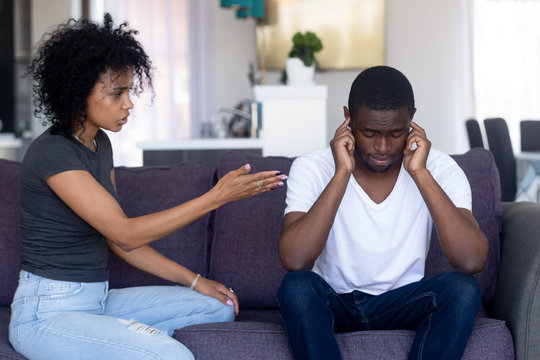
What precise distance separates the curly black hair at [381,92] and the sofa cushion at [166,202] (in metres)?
0.67

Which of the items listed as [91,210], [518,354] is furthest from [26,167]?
[518,354]

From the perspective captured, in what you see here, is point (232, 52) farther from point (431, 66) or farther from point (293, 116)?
point (293, 116)

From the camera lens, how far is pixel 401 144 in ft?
5.88

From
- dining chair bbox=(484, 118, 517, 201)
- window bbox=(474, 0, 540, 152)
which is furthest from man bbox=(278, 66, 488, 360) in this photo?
window bbox=(474, 0, 540, 152)

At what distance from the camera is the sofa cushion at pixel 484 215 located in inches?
79.4

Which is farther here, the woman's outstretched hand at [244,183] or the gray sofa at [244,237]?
the gray sofa at [244,237]

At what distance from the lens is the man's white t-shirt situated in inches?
70.0

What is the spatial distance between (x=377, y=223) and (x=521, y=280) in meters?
0.41

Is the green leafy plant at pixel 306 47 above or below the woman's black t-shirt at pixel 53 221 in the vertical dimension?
above

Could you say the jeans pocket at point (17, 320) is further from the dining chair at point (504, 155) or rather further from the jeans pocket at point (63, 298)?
the dining chair at point (504, 155)

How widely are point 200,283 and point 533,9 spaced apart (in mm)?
5516

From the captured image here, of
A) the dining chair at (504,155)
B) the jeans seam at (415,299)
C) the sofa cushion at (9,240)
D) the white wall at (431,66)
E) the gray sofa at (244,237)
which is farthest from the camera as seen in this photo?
the white wall at (431,66)

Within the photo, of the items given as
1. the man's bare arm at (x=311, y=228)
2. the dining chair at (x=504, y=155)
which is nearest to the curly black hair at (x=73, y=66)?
the man's bare arm at (x=311, y=228)

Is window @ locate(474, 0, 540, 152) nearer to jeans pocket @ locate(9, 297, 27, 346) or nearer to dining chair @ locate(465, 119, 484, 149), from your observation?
dining chair @ locate(465, 119, 484, 149)
